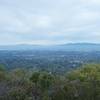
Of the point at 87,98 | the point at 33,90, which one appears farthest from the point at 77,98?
the point at 33,90

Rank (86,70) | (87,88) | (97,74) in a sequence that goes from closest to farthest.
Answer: (87,88) → (97,74) → (86,70)

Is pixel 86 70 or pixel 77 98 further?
pixel 86 70

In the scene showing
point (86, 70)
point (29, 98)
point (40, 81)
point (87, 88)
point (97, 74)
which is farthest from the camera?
point (86, 70)

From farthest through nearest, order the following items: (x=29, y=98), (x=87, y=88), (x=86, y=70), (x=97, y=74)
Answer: (x=86, y=70), (x=97, y=74), (x=87, y=88), (x=29, y=98)

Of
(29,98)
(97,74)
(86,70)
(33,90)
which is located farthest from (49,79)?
(86,70)

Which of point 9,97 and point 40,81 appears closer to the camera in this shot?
point 9,97

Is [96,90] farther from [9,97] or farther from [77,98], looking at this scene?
[9,97]

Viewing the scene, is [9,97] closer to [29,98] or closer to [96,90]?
[29,98]
